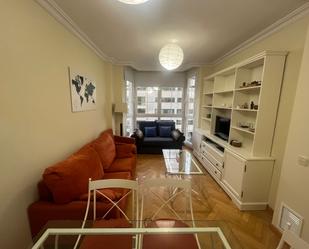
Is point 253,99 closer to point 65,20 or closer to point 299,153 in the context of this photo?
point 299,153

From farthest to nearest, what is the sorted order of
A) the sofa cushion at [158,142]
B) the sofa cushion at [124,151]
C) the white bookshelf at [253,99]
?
1. the sofa cushion at [158,142]
2. the sofa cushion at [124,151]
3. the white bookshelf at [253,99]

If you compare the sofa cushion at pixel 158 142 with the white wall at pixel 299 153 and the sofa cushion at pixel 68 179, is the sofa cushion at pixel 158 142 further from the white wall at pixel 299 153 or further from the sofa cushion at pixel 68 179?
the white wall at pixel 299 153

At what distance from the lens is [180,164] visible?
2859 millimetres

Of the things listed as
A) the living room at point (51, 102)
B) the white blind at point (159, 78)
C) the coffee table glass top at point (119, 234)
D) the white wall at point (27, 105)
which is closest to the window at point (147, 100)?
the white blind at point (159, 78)

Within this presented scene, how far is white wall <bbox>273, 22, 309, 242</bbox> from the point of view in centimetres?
163

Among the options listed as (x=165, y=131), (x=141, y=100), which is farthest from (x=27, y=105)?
(x=141, y=100)

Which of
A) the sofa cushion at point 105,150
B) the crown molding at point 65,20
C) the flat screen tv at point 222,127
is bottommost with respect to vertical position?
the sofa cushion at point 105,150

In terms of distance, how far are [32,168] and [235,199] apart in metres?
Result: 2.66

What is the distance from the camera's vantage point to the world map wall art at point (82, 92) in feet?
7.86

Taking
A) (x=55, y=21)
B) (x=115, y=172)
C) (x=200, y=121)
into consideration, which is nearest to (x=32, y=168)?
(x=115, y=172)

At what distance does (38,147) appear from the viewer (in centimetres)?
168

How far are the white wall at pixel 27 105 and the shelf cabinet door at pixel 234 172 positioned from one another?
247cm

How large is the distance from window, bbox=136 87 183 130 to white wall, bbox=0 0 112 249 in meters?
3.73

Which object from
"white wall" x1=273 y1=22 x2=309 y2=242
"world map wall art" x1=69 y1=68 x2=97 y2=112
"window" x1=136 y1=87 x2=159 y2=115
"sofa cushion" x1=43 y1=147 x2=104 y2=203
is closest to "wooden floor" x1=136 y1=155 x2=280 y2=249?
"white wall" x1=273 y1=22 x2=309 y2=242
